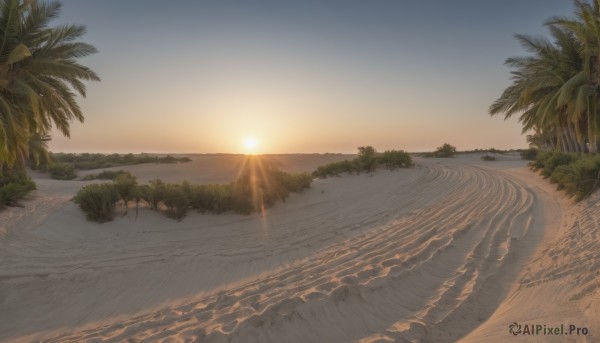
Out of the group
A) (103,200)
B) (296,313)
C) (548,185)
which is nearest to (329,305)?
Result: (296,313)

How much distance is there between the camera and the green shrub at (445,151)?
32.8 m

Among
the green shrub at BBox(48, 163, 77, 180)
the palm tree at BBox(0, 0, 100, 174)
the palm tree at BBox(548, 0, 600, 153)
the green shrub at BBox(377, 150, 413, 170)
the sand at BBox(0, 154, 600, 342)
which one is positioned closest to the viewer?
the sand at BBox(0, 154, 600, 342)

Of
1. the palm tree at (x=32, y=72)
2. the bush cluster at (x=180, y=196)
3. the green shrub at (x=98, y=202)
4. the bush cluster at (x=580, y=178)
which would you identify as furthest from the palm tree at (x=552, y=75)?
the palm tree at (x=32, y=72)

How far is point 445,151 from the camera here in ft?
109

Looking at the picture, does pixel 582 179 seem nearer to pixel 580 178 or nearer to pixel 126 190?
pixel 580 178

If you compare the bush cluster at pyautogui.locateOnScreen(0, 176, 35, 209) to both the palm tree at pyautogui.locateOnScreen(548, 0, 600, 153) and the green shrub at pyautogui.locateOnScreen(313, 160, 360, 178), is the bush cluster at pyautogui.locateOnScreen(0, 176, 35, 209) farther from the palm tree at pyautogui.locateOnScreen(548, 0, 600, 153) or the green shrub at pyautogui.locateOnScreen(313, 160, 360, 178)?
the palm tree at pyautogui.locateOnScreen(548, 0, 600, 153)

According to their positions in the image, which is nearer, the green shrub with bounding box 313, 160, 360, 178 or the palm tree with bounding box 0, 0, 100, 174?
the palm tree with bounding box 0, 0, 100, 174

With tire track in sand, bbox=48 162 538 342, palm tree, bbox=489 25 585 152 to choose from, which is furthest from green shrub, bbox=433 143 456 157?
tire track in sand, bbox=48 162 538 342

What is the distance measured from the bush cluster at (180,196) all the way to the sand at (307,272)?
37 cm

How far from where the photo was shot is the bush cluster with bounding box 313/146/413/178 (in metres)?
16.9

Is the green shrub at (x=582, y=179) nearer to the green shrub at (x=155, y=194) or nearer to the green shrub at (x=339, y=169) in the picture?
the green shrub at (x=339, y=169)

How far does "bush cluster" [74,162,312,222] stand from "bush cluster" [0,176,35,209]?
1.56 metres

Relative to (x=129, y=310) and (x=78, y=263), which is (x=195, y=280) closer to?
(x=129, y=310)

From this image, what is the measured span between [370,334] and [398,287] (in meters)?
1.22
